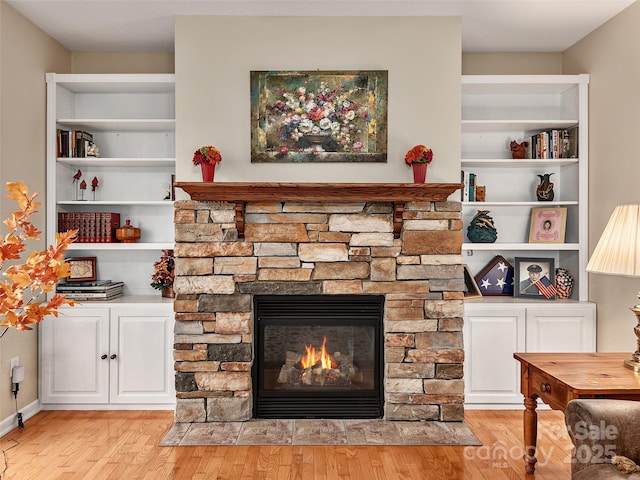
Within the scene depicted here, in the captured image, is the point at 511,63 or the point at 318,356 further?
the point at 511,63

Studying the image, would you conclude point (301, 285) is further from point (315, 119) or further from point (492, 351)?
point (492, 351)

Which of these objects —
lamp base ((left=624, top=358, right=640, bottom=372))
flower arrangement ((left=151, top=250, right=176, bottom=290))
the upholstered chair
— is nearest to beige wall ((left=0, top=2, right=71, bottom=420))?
flower arrangement ((left=151, top=250, right=176, bottom=290))

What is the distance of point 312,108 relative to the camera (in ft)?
11.5

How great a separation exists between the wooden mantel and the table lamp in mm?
920

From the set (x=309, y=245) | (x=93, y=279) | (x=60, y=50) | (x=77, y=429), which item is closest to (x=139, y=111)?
(x=60, y=50)

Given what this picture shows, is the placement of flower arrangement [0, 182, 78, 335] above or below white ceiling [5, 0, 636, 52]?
below

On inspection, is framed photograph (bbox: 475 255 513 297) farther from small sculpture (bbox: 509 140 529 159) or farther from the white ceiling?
the white ceiling

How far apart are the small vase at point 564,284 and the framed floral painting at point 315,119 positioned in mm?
1639

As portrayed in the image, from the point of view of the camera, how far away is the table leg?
2756mm

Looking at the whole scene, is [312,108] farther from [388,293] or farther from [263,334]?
[263,334]

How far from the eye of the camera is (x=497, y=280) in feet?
13.5

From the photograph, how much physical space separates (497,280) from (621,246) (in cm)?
165

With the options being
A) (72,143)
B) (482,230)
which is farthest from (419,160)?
(72,143)

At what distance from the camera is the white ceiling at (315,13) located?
131 inches
